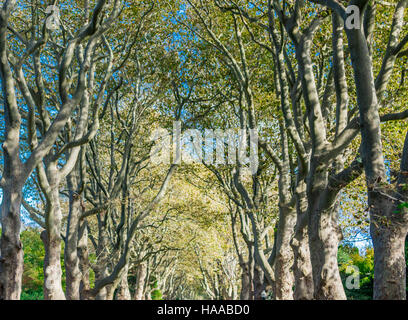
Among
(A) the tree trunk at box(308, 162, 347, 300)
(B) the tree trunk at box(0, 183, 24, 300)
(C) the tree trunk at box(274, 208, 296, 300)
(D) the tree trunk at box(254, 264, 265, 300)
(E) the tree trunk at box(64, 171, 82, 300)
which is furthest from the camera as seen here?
(D) the tree trunk at box(254, 264, 265, 300)

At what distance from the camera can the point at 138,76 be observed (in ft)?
50.9

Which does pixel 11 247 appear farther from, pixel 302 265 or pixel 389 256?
pixel 302 265

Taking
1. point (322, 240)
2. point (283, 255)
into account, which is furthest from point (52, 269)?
point (283, 255)

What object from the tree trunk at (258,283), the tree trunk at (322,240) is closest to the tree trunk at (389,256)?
the tree trunk at (322,240)

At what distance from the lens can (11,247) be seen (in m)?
7.53

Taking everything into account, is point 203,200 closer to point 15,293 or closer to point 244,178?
point 244,178

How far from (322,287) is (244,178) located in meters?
13.0

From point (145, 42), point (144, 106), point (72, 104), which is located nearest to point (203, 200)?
point (144, 106)

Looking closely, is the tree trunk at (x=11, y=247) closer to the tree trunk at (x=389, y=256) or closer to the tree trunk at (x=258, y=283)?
the tree trunk at (x=389, y=256)

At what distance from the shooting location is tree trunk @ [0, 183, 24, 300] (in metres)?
7.48

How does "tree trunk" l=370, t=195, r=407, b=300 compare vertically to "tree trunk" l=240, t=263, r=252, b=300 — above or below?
below

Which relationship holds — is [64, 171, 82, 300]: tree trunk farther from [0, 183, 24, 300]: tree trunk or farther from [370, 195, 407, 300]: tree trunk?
[370, 195, 407, 300]: tree trunk

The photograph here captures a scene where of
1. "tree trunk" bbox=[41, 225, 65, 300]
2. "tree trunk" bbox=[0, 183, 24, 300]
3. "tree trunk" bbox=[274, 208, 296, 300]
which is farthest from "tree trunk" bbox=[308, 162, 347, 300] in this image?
"tree trunk" bbox=[41, 225, 65, 300]
